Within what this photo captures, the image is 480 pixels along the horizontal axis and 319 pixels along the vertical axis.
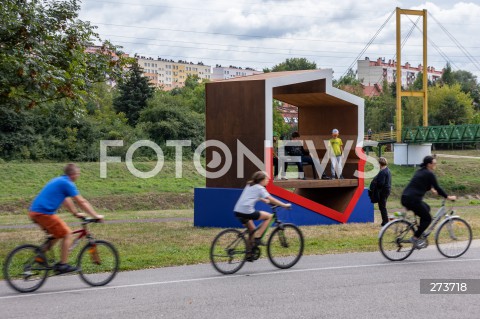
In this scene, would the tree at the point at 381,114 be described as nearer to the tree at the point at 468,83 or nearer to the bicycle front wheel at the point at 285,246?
the tree at the point at 468,83

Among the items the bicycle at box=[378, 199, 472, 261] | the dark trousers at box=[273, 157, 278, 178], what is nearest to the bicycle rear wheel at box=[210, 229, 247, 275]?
the bicycle at box=[378, 199, 472, 261]

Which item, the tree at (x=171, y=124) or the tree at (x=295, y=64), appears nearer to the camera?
the tree at (x=171, y=124)

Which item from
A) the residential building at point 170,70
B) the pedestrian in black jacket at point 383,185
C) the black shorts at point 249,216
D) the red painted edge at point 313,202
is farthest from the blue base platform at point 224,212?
the residential building at point 170,70

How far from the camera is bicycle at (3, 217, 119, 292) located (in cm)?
1001

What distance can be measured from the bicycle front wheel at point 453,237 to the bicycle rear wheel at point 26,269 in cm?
663

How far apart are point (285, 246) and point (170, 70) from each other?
176449 mm

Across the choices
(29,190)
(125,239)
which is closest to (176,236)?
(125,239)

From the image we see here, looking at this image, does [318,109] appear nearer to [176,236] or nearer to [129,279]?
[176,236]

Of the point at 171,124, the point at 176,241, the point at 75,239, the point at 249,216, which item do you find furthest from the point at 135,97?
the point at 75,239

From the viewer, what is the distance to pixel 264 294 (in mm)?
9625

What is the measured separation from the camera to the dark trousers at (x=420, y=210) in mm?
12594

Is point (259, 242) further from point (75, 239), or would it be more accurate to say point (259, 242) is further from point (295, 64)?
point (295, 64)

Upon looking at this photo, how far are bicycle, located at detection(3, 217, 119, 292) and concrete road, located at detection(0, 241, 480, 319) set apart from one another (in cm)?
19

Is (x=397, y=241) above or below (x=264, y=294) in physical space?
above
